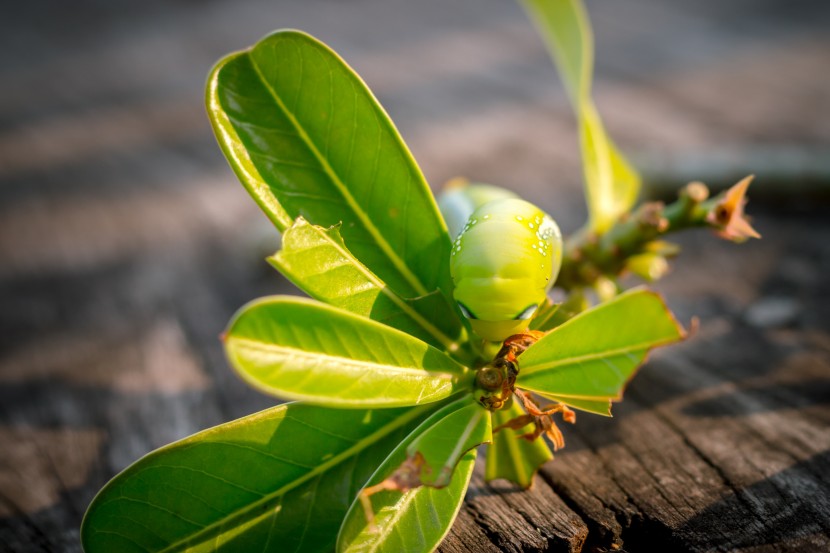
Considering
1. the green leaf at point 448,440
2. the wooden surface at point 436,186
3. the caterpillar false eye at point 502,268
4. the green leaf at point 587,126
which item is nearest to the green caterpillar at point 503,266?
the caterpillar false eye at point 502,268

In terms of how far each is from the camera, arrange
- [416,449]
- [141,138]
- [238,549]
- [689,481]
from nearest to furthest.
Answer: [416,449]
[238,549]
[689,481]
[141,138]

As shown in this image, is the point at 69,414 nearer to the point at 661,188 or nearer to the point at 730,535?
the point at 730,535

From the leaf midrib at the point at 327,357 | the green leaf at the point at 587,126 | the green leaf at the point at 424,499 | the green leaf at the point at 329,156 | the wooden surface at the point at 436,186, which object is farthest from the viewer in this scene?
the green leaf at the point at 587,126

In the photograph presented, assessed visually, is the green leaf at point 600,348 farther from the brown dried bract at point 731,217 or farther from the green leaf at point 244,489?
the brown dried bract at point 731,217

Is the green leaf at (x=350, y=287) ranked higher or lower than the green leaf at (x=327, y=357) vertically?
higher

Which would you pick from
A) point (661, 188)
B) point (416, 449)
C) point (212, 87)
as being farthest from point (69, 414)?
point (661, 188)

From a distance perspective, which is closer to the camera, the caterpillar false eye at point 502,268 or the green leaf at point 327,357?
the green leaf at point 327,357
